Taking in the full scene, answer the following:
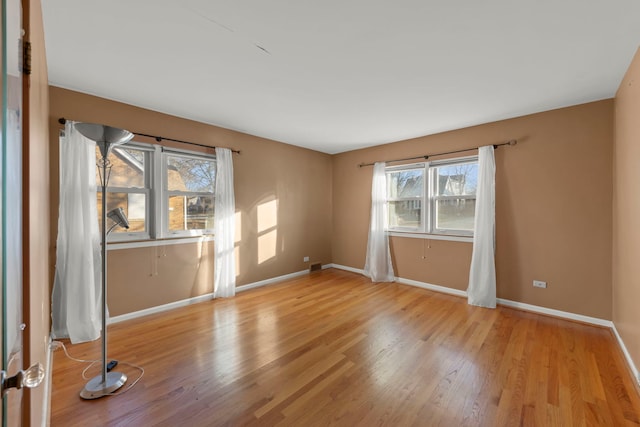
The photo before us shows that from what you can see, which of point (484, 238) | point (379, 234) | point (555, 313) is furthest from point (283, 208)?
point (555, 313)

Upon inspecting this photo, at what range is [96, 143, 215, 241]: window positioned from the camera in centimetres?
304

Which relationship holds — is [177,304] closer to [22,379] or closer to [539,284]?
[22,379]

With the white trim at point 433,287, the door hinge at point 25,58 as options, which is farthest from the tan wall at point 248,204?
the door hinge at point 25,58

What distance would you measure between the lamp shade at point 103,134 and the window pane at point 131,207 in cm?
147

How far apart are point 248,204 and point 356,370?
293 cm

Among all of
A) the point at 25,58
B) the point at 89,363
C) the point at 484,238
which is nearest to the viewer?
the point at 25,58

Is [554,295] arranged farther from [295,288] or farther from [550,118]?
[295,288]

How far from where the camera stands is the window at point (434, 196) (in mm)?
3908

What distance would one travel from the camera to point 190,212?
3.63 metres

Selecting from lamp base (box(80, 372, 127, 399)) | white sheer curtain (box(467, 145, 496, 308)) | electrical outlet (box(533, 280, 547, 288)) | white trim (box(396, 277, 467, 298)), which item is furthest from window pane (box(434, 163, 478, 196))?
lamp base (box(80, 372, 127, 399))

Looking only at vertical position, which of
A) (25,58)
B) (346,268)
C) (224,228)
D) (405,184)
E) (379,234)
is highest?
(25,58)

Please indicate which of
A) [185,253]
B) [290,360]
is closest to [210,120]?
[185,253]

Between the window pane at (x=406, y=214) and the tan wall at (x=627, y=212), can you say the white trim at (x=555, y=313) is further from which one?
the window pane at (x=406, y=214)

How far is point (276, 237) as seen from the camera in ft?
15.2
